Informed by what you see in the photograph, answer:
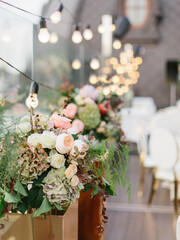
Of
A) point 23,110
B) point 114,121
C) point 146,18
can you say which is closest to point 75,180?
point 23,110

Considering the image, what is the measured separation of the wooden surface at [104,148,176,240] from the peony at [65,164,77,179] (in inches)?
64.9

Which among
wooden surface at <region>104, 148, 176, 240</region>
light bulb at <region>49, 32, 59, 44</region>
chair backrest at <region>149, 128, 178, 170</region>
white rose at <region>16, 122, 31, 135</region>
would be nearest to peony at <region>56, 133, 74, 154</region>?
white rose at <region>16, 122, 31, 135</region>

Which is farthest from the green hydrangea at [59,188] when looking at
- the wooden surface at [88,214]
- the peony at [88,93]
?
the peony at [88,93]

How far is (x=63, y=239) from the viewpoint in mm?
1113

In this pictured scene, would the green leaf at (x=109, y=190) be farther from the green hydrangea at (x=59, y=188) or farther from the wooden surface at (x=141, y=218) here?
the wooden surface at (x=141, y=218)

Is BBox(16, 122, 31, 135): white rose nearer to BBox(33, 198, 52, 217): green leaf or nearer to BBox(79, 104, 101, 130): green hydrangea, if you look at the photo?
BBox(33, 198, 52, 217): green leaf

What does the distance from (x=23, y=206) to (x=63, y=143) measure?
244mm

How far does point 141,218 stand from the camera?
3.31 meters

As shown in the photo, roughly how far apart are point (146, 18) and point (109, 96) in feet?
25.6

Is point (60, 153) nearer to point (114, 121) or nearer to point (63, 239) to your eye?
point (63, 239)

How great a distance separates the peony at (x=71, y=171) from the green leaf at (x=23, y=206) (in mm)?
176

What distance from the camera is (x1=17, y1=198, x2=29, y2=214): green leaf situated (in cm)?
113

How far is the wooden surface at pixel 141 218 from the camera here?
290cm

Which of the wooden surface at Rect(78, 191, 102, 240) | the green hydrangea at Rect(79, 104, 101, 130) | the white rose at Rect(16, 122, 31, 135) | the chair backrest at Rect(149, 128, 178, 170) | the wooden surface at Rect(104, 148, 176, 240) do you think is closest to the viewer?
the white rose at Rect(16, 122, 31, 135)
